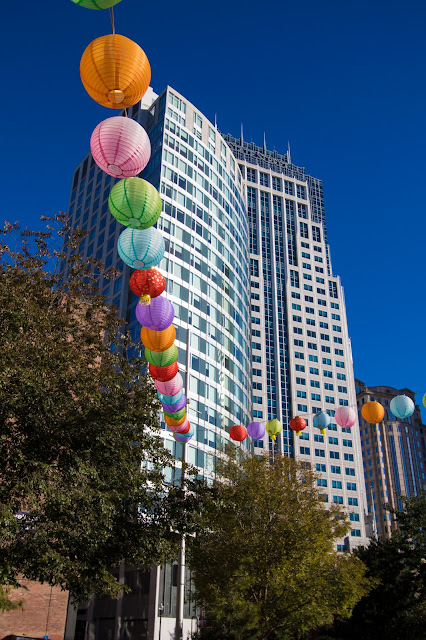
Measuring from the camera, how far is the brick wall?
25875 mm

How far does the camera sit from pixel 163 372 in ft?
57.0

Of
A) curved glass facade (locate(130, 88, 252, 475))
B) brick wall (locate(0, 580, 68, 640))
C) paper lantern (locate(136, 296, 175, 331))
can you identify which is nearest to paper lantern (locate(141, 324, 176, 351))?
paper lantern (locate(136, 296, 175, 331))

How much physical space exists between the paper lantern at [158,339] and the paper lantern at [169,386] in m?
1.78

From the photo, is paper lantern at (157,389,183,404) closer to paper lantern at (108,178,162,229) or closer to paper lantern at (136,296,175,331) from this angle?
paper lantern at (136,296,175,331)

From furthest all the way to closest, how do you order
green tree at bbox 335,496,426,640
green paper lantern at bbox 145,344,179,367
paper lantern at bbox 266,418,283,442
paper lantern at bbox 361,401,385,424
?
green tree at bbox 335,496,426,640 → paper lantern at bbox 266,418,283,442 → paper lantern at bbox 361,401,385,424 → green paper lantern at bbox 145,344,179,367

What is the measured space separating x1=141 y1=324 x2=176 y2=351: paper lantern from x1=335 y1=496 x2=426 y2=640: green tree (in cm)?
2081

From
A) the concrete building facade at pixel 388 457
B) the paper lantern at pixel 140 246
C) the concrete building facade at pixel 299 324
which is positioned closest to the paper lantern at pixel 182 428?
the paper lantern at pixel 140 246

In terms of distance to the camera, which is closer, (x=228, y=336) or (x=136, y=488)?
(x=136, y=488)

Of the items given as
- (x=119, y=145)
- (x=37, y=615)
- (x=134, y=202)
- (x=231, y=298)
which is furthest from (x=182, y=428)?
(x=231, y=298)

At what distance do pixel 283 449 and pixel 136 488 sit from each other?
260 ft

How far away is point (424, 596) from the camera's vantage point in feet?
96.8

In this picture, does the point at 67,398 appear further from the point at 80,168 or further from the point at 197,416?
the point at 80,168

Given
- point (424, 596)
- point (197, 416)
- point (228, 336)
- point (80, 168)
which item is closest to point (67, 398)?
point (424, 596)

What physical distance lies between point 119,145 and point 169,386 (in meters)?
9.19
